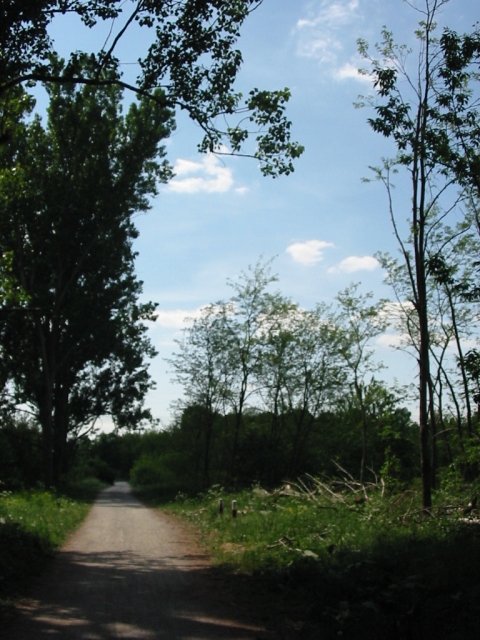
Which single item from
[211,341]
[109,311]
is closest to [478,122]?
[109,311]

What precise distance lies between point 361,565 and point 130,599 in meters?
3.27

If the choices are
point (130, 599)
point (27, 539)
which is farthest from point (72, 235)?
point (130, 599)

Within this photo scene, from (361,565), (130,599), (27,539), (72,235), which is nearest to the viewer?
(361,565)

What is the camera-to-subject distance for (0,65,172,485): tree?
86.1 feet

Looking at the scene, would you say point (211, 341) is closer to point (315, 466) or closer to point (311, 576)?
point (315, 466)

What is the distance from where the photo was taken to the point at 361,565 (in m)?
8.73

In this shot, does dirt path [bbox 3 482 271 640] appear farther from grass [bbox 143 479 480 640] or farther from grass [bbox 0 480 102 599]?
grass [bbox 143 479 480 640]

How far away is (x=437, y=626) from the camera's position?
6.48m

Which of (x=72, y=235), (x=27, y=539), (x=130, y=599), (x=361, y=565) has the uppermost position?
(x=72, y=235)

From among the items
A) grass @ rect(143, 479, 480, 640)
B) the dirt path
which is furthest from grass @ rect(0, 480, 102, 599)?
grass @ rect(143, 479, 480, 640)

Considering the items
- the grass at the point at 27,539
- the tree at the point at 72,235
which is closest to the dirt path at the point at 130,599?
the grass at the point at 27,539

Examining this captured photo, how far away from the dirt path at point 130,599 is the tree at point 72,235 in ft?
38.8

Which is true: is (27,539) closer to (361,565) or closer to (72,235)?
(361,565)

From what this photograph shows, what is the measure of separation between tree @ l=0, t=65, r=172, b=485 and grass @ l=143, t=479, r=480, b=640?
12999mm
